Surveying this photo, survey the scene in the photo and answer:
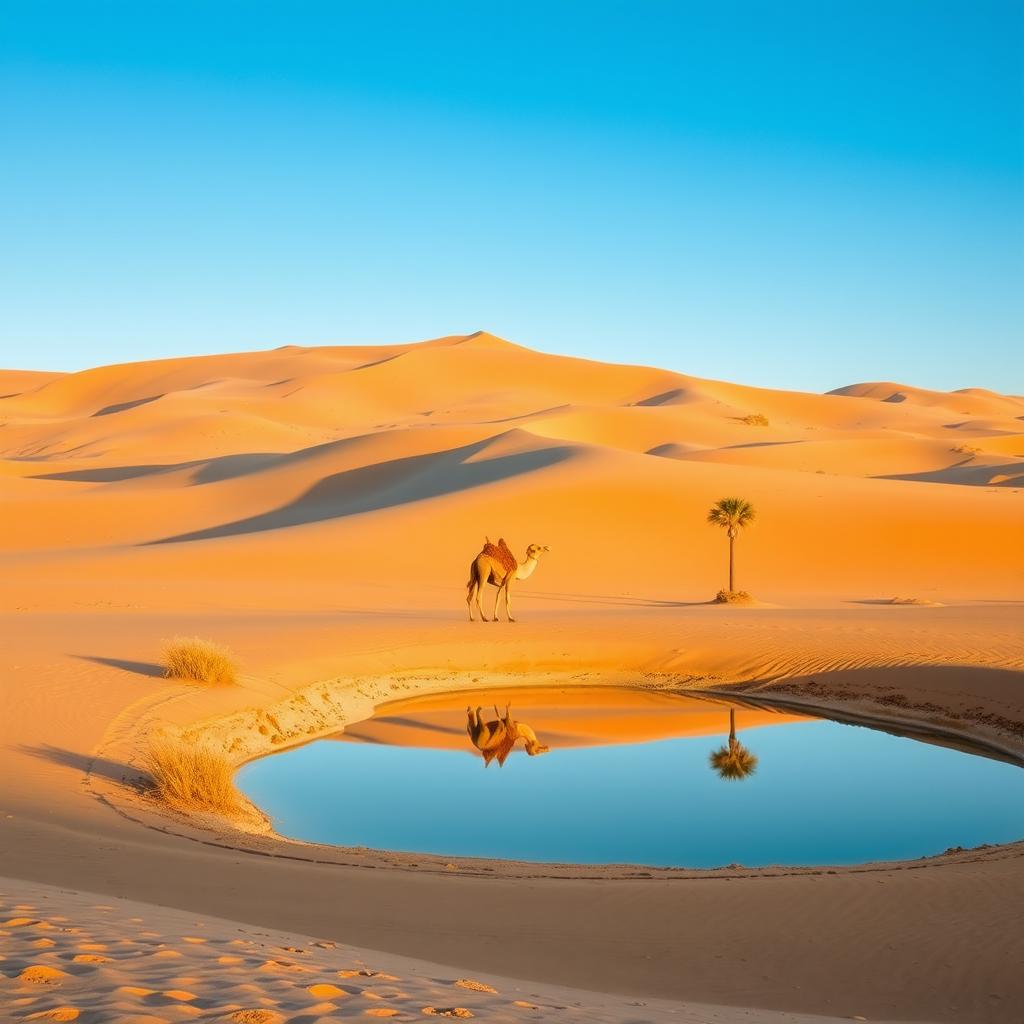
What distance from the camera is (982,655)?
22.2 meters

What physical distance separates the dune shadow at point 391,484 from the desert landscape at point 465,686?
28 cm

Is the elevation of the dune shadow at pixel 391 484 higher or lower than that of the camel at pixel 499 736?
higher

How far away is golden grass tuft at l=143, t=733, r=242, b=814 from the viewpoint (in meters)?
13.4

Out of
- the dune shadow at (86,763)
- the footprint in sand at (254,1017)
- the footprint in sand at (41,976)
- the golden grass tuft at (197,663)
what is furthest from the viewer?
the golden grass tuft at (197,663)

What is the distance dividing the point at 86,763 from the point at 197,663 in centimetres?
472

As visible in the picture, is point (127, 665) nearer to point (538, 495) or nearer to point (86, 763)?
Answer: point (86, 763)

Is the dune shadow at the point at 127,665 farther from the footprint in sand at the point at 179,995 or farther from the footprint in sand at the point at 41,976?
the footprint in sand at the point at 179,995

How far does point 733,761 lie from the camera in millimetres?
18031

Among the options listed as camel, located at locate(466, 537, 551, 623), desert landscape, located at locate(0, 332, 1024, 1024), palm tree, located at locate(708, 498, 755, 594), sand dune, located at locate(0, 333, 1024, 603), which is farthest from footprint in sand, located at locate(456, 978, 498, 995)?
palm tree, located at locate(708, 498, 755, 594)

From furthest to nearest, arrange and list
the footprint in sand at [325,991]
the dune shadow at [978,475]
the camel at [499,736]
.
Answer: the dune shadow at [978,475]
the camel at [499,736]
the footprint in sand at [325,991]

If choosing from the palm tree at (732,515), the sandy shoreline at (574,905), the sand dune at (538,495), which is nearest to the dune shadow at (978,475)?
the sand dune at (538,495)

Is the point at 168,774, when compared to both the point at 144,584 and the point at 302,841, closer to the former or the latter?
the point at 302,841

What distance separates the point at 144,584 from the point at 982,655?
2256 centimetres

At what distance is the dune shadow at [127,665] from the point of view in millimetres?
19484
